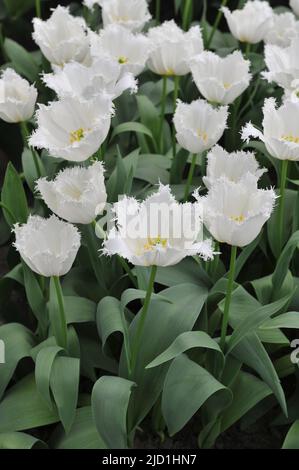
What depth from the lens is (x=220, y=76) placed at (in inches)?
67.3

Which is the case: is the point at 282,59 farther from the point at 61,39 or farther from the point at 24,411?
the point at 24,411

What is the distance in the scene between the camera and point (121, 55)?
69.9 inches

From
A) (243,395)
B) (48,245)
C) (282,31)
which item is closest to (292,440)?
(243,395)

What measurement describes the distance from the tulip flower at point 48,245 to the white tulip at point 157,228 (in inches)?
4.6

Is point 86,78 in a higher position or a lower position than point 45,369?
higher

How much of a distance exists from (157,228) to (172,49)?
79 centimetres

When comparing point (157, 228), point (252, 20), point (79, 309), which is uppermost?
point (157, 228)

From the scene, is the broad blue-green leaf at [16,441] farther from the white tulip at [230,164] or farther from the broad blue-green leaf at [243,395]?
the white tulip at [230,164]

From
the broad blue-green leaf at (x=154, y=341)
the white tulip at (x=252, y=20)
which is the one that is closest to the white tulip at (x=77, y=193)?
the broad blue-green leaf at (x=154, y=341)

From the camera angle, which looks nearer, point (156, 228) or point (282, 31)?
point (156, 228)

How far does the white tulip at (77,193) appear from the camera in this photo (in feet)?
3.95

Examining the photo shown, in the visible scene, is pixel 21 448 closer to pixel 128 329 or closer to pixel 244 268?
pixel 128 329

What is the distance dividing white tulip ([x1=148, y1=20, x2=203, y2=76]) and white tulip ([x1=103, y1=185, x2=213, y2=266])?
0.74 metres

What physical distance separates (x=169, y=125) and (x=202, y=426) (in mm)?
979
